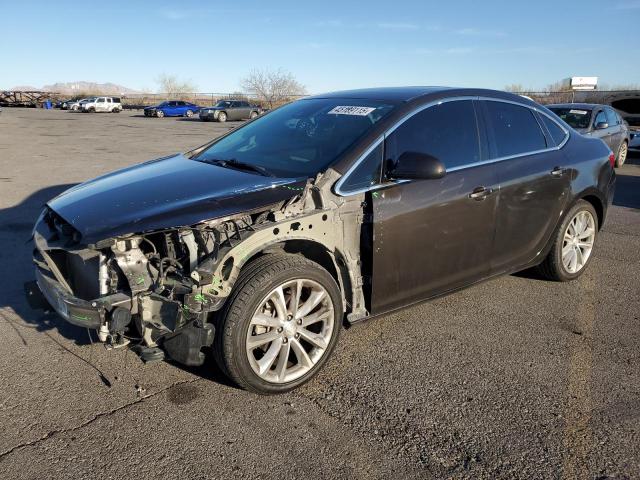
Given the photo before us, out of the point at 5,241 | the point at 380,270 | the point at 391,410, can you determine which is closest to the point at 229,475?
the point at 391,410

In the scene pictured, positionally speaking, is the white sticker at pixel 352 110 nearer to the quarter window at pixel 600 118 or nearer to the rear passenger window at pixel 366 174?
the rear passenger window at pixel 366 174

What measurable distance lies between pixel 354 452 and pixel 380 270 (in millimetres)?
1174

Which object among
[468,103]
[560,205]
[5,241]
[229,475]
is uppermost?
[468,103]

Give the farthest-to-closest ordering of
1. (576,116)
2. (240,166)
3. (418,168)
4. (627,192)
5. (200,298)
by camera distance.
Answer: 1. (576,116)
2. (627,192)
3. (240,166)
4. (418,168)
5. (200,298)

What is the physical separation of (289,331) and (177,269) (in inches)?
30.1

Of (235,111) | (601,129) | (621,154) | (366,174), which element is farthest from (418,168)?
(235,111)

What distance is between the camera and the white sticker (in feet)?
12.4

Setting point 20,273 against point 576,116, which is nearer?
point 20,273

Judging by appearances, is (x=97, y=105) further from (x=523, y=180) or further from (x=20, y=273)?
(x=523, y=180)

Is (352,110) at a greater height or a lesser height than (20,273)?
greater

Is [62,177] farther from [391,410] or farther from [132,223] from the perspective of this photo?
[391,410]

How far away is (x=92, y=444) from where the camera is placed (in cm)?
272

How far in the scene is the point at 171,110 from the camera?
43.7 m

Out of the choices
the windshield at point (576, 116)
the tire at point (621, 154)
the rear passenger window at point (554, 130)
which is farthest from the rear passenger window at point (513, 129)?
the tire at point (621, 154)
